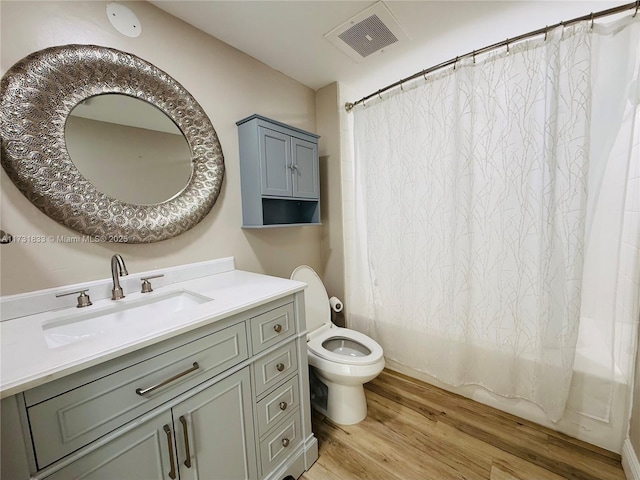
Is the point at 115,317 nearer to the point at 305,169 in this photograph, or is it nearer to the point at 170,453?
the point at 170,453

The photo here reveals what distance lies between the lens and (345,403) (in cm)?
149

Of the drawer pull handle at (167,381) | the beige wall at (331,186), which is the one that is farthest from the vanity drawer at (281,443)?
the beige wall at (331,186)

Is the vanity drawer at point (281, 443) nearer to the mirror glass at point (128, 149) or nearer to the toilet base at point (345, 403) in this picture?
the toilet base at point (345, 403)

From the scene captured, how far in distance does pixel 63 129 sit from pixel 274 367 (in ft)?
4.18

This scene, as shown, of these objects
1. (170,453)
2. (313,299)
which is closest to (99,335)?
(170,453)

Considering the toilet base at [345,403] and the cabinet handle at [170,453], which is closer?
the cabinet handle at [170,453]

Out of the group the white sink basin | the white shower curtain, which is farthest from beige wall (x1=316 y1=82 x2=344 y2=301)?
the white sink basin

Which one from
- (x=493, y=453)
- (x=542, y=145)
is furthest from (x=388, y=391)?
(x=542, y=145)

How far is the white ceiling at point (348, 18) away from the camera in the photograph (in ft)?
4.06

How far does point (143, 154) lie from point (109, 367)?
3.13 ft

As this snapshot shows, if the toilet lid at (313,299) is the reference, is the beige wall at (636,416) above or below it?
below

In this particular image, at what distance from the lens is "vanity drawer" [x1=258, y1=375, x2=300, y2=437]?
3.43 ft

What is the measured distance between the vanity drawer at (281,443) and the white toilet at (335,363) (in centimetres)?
A: 31

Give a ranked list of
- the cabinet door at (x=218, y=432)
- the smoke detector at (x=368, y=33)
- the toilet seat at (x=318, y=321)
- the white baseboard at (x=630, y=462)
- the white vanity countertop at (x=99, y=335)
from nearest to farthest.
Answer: the white vanity countertop at (x=99, y=335) < the cabinet door at (x=218, y=432) < the white baseboard at (x=630, y=462) < the smoke detector at (x=368, y=33) < the toilet seat at (x=318, y=321)
